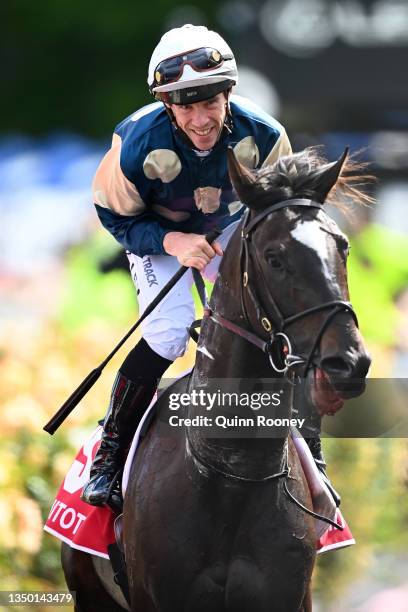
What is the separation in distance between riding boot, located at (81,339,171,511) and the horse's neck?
1.64ft

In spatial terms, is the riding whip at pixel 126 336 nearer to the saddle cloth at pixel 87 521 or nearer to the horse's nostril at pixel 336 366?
the saddle cloth at pixel 87 521

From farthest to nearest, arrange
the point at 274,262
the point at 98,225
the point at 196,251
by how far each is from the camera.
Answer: the point at 98,225, the point at 196,251, the point at 274,262

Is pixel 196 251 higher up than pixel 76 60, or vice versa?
pixel 196 251

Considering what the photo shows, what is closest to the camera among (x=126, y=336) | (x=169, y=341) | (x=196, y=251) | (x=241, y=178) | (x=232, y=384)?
(x=241, y=178)

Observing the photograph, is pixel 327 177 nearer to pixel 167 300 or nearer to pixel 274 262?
pixel 274 262

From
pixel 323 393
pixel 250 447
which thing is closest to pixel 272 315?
pixel 323 393

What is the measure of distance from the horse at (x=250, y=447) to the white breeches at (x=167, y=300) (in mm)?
205

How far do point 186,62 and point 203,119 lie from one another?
0.22 meters

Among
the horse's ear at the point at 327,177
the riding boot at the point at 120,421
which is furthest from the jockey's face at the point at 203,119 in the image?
the riding boot at the point at 120,421

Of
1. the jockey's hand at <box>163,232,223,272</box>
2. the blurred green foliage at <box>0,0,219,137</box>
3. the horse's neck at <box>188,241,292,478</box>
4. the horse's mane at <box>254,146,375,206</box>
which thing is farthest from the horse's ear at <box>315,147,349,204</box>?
the blurred green foliage at <box>0,0,219,137</box>

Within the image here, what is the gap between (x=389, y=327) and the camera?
9867 mm

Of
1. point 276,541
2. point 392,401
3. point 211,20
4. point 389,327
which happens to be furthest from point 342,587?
point 211,20

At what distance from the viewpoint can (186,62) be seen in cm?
496

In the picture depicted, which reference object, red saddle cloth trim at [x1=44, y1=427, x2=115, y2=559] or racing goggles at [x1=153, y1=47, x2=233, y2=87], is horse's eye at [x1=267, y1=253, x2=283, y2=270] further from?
red saddle cloth trim at [x1=44, y1=427, x2=115, y2=559]
